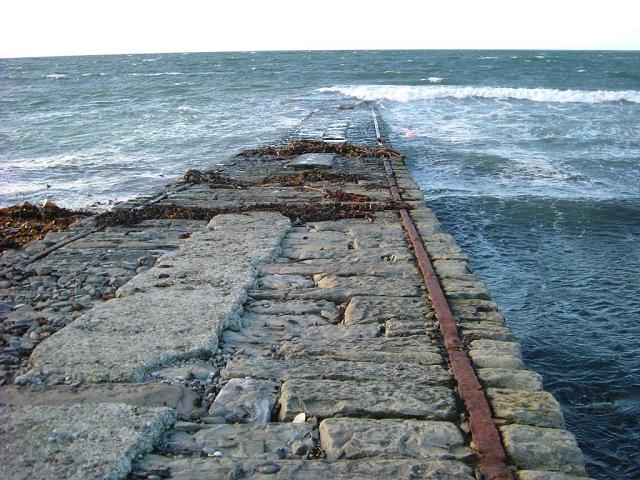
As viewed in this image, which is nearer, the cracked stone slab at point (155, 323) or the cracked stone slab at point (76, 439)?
the cracked stone slab at point (76, 439)

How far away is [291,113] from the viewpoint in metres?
22.5

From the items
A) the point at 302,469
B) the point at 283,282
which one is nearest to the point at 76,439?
the point at 302,469

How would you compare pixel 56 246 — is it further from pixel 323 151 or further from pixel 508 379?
pixel 323 151

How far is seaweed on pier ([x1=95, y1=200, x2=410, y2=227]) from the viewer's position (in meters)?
6.55

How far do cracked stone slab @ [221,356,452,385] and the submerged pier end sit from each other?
0.01 metres

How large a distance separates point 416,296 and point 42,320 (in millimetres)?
2449

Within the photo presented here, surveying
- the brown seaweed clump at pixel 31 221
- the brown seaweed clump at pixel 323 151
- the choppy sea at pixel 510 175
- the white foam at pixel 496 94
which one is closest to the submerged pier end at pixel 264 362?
the brown seaweed clump at pixel 31 221

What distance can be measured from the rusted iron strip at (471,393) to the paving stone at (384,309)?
0.11 m

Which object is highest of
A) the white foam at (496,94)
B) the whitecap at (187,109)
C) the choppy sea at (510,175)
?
the white foam at (496,94)

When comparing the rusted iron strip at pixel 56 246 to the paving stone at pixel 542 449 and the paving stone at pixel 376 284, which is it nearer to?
the paving stone at pixel 376 284

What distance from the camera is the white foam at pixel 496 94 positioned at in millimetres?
29906

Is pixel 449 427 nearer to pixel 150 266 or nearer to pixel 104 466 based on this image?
pixel 104 466

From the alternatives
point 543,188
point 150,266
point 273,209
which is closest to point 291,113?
point 543,188

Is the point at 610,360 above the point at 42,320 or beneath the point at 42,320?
beneath
